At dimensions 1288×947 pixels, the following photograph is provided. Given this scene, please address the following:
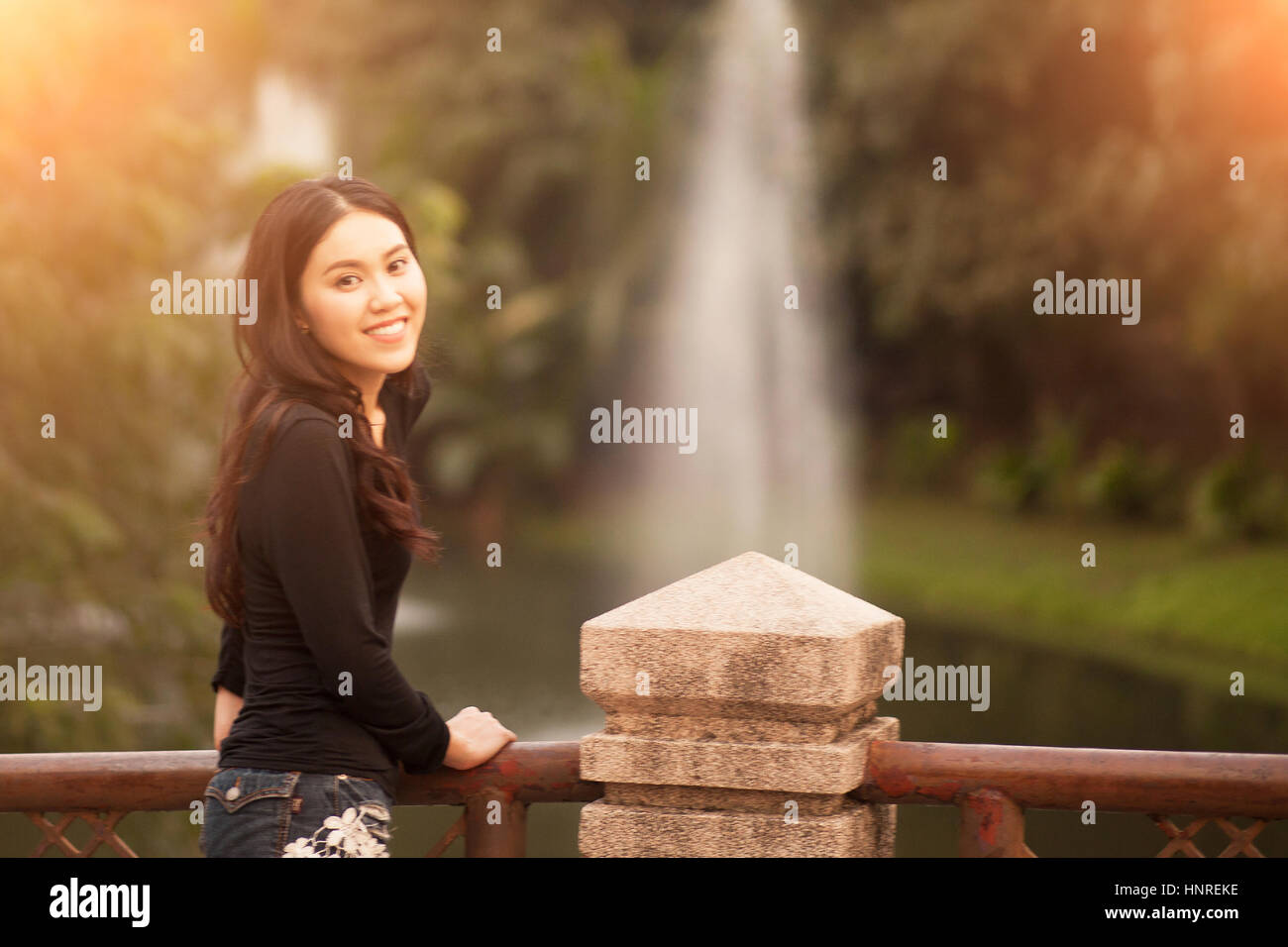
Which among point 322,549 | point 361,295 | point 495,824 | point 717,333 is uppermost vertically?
point 717,333

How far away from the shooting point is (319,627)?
243cm

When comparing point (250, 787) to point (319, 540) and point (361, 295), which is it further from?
point (361, 295)

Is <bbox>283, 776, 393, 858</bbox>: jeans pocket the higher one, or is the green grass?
<bbox>283, 776, 393, 858</bbox>: jeans pocket

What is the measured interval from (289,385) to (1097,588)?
1770 cm

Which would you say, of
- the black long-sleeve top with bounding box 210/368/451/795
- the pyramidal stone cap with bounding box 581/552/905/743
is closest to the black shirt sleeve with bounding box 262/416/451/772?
the black long-sleeve top with bounding box 210/368/451/795

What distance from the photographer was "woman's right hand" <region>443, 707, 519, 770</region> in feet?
9.23

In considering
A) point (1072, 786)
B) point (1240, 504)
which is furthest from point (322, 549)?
point (1240, 504)

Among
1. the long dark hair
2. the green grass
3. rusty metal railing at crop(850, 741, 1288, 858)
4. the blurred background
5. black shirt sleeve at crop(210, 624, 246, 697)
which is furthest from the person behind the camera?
the green grass

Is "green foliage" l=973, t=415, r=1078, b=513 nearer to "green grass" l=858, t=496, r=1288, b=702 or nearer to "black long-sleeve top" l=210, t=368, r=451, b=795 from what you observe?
"green grass" l=858, t=496, r=1288, b=702

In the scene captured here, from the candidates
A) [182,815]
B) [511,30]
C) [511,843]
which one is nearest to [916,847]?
[182,815]

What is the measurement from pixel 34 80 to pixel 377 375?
660 cm

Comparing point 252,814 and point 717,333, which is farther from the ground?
point 717,333

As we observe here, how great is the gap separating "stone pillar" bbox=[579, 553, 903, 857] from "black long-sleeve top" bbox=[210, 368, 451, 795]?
36 centimetres

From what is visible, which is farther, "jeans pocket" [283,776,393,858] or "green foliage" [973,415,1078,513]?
"green foliage" [973,415,1078,513]
